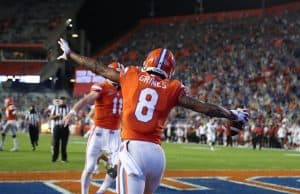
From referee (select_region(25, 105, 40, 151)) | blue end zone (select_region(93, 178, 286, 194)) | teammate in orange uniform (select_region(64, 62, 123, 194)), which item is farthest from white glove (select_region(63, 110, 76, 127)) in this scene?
referee (select_region(25, 105, 40, 151))

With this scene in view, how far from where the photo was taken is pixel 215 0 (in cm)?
4550

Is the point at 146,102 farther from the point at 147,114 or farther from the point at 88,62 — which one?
the point at 88,62

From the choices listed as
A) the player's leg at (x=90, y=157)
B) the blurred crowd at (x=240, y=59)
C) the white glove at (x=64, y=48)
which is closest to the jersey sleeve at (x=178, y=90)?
the white glove at (x=64, y=48)

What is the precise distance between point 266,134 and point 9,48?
29968mm

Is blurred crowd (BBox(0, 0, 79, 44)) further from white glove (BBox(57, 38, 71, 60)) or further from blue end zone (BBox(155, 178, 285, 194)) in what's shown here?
white glove (BBox(57, 38, 71, 60))

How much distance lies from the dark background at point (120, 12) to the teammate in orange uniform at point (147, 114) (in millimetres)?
41269

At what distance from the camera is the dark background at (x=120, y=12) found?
153ft

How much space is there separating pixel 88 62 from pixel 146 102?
0.75 m

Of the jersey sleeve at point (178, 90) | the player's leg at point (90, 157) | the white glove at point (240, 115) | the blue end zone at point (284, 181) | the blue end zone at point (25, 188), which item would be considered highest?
the jersey sleeve at point (178, 90)

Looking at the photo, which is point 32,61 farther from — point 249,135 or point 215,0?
point 249,135

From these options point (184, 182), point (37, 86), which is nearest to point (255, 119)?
point (184, 182)

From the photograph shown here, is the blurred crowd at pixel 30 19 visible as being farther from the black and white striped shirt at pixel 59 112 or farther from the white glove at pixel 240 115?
the white glove at pixel 240 115

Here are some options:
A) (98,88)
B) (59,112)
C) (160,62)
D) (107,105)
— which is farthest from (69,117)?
(59,112)

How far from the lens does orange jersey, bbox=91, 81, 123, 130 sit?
26.7 ft
